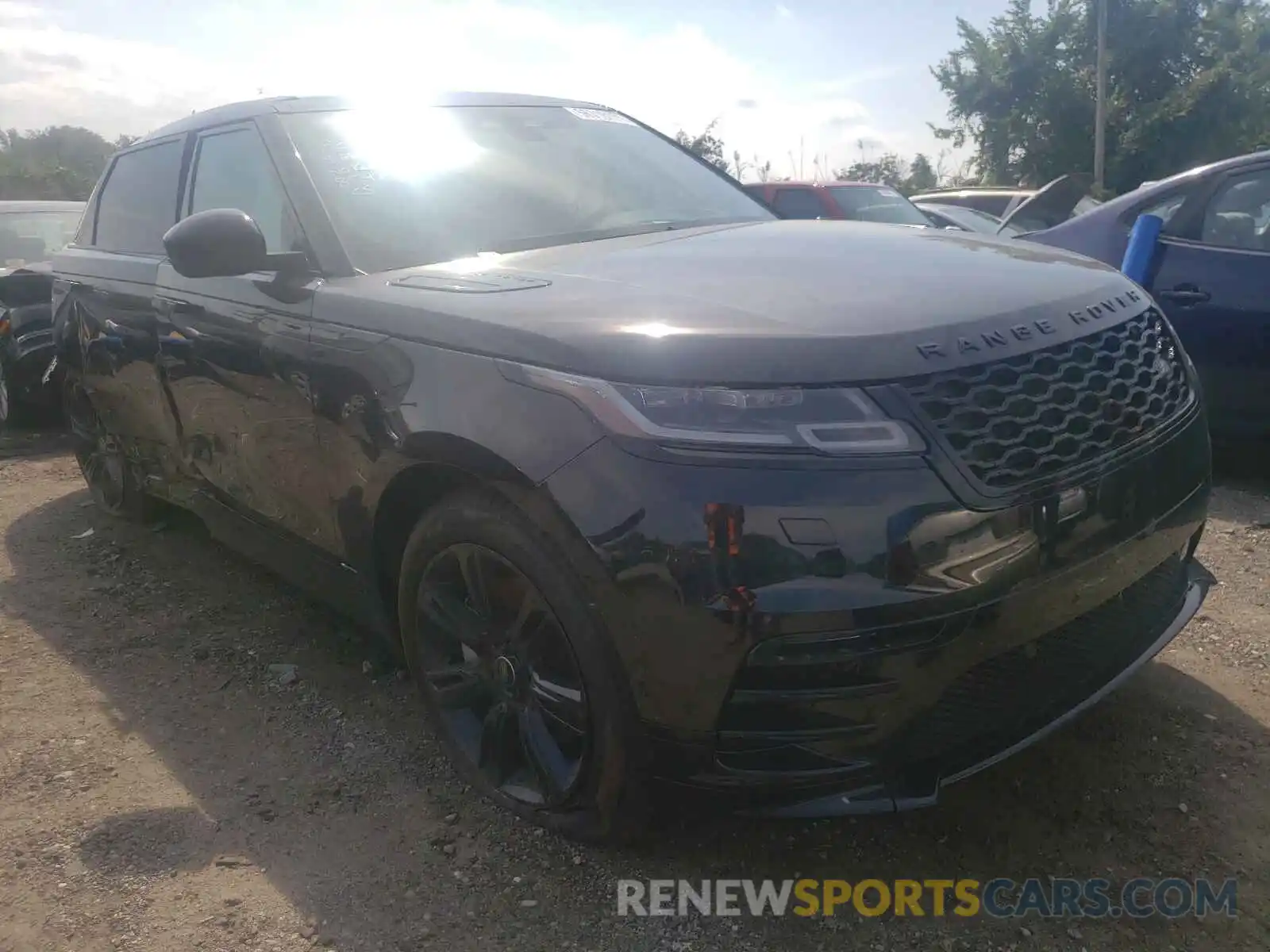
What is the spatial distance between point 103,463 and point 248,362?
7.34 feet

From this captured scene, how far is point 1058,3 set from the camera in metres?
28.4

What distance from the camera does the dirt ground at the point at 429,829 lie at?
2084 millimetres

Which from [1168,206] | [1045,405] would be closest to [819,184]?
[1168,206]

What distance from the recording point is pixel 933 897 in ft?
6.93

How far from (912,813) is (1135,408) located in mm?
1037

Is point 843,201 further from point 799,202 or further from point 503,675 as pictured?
point 503,675

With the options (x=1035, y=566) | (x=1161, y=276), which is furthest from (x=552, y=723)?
(x=1161, y=276)

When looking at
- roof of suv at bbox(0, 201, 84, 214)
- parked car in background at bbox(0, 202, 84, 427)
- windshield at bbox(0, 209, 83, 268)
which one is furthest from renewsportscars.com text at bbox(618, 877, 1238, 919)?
roof of suv at bbox(0, 201, 84, 214)

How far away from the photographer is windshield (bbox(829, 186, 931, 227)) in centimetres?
911

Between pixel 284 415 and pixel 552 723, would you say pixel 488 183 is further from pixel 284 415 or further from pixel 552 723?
pixel 552 723

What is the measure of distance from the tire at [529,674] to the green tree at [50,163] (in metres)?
28.0

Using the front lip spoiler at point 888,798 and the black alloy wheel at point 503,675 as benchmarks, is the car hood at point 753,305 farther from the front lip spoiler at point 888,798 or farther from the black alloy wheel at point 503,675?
the front lip spoiler at point 888,798

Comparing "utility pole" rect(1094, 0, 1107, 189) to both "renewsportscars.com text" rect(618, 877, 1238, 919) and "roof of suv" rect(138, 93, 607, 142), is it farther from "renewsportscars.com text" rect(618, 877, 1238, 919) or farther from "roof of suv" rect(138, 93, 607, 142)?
"renewsportscars.com text" rect(618, 877, 1238, 919)

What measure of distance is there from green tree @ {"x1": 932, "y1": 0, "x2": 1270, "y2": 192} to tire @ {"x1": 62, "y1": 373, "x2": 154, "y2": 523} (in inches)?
1016
